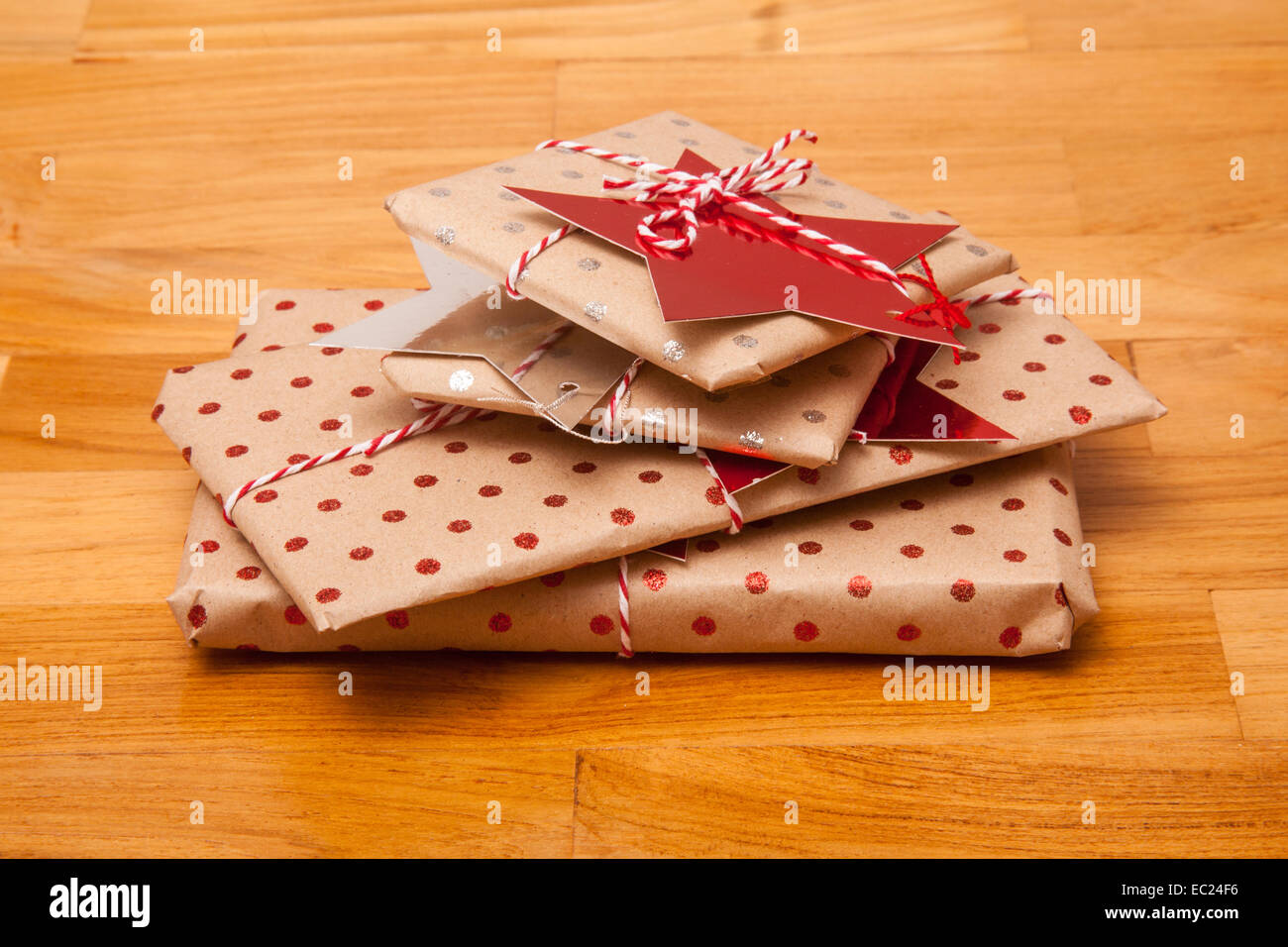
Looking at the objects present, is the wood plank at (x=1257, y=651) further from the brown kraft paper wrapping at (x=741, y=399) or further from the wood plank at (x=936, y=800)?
the brown kraft paper wrapping at (x=741, y=399)

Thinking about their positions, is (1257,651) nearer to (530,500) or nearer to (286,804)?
(530,500)

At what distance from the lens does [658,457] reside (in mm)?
896

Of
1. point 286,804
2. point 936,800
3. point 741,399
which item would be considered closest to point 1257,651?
point 936,800

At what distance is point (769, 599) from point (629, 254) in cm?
25

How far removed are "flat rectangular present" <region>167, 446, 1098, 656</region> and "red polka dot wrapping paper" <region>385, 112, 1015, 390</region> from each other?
13cm

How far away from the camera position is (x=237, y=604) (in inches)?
34.2

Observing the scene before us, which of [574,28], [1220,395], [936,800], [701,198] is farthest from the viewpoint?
[574,28]

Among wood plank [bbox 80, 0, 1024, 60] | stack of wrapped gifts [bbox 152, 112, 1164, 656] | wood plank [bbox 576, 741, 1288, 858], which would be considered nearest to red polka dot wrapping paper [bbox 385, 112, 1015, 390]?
stack of wrapped gifts [bbox 152, 112, 1164, 656]

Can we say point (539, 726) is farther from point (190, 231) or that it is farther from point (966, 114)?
point (966, 114)

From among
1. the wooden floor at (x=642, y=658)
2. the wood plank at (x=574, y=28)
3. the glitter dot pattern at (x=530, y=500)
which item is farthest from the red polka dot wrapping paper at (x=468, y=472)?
the wood plank at (x=574, y=28)

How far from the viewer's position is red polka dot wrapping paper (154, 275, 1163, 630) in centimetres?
83

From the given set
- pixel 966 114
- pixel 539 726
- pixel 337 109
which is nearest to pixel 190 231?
pixel 337 109

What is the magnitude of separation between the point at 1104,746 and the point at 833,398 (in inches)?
11.0

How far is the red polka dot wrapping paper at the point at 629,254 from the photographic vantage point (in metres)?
0.83
